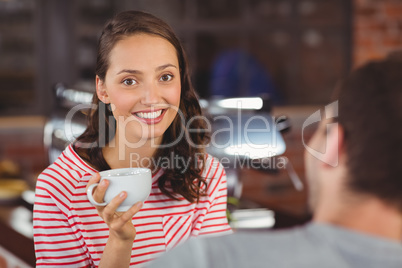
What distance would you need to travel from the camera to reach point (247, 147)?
5.07ft

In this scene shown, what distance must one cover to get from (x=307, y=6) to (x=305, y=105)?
0.60 metres

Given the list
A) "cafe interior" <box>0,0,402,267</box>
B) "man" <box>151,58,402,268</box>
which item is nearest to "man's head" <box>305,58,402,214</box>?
"man" <box>151,58,402,268</box>

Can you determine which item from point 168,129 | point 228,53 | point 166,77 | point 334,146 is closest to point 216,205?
point 168,129

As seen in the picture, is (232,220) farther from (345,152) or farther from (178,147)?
(345,152)

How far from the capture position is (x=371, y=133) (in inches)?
24.0

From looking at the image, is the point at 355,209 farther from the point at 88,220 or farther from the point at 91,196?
the point at 88,220

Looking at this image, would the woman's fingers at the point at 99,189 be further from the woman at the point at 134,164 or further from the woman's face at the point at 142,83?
the woman's face at the point at 142,83

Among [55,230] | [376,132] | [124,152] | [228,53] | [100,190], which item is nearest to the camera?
[376,132]

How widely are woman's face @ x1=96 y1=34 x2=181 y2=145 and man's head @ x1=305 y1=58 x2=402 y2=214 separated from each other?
49cm

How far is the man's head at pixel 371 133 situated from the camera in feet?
1.99

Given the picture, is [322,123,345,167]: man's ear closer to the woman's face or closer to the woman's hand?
the woman's hand

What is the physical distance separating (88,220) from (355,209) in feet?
1.93

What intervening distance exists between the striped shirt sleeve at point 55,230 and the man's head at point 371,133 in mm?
567

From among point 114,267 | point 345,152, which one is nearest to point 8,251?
point 114,267
